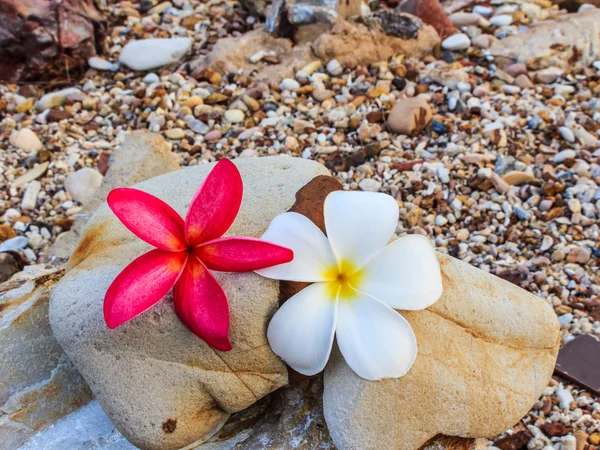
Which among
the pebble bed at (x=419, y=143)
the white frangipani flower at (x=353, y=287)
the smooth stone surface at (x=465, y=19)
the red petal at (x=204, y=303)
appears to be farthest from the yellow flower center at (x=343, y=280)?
the smooth stone surface at (x=465, y=19)

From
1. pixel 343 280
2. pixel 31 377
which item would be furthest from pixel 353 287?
pixel 31 377

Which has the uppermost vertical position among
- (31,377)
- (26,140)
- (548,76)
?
(548,76)

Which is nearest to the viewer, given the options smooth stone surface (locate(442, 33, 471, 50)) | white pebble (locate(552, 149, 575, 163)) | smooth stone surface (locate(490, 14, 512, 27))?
white pebble (locate(552, 149, 575, 163))

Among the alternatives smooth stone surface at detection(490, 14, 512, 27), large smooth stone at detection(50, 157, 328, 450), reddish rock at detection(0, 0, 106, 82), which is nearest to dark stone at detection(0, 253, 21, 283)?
large smooth stone at detection(50, 157, 328, 450)

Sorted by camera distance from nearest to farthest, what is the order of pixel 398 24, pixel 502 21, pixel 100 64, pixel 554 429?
1. pixel 554 429
2. pixel 398 24
3. pixel 100 64
4. pixel 502 21

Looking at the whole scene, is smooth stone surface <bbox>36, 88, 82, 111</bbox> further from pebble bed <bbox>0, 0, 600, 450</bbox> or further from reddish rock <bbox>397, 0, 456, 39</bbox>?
reddish rock <bbox>397, 0, 456, 39</bbox>

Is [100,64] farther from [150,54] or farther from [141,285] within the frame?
[141,285]

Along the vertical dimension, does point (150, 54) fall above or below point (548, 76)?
below

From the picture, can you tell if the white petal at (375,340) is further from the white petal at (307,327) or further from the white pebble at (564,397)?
the white pebble at (564,397)
